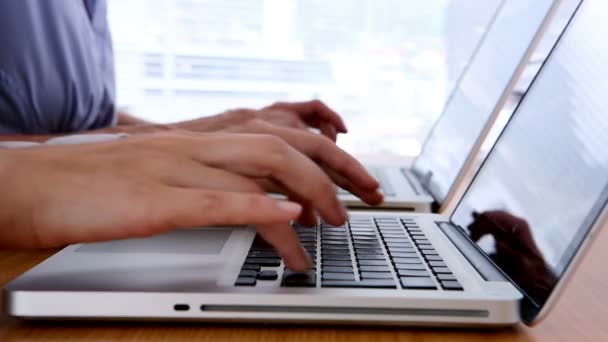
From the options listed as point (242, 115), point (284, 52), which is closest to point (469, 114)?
point (242, 115)

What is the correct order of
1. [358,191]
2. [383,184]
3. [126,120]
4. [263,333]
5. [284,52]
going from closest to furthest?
1. [263,333]
2. [358,191]
3. [383,184]
4. [126,120]
5. [284,52]

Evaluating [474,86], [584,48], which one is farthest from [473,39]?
[584,48]

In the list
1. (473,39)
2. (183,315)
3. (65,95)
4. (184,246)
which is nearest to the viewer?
(183,315)

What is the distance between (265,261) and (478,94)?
682mm

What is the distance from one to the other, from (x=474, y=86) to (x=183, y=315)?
2.73 ft

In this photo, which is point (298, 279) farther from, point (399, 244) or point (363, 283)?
point (399, 244)

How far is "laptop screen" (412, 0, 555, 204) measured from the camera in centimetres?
86

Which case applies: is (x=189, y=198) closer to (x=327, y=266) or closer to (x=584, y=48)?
(x=327, y=266)

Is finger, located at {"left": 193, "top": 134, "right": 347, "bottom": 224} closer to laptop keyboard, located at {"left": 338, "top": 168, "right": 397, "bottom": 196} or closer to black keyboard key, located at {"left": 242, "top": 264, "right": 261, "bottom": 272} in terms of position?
black keyboard key, located at {"left": 242, "top": 264, "right": 261, "bottom": 272}

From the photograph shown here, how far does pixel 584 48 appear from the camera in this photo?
0.54 metres

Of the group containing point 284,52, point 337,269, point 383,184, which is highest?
point 337,269

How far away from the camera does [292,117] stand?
0.93 m

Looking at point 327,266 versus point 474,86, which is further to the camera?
point 474,86

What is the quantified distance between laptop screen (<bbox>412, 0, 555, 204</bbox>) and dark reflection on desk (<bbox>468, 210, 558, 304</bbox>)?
25 cm
